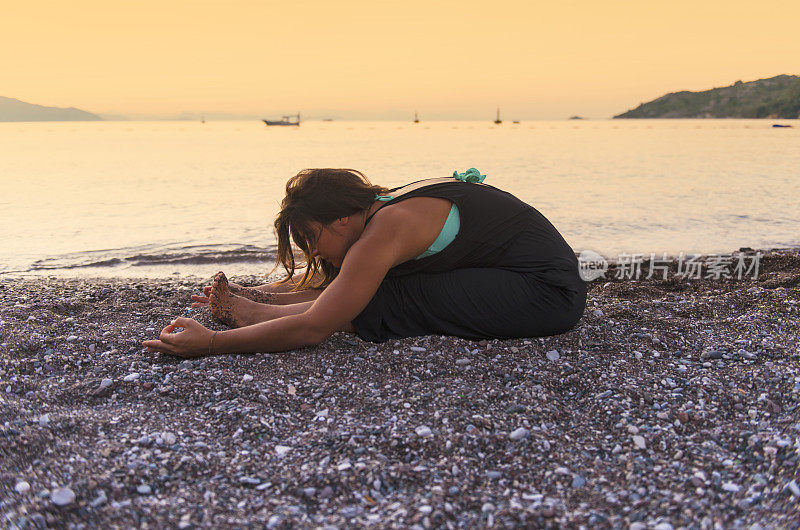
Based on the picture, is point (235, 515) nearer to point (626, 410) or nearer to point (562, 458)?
point (562, 458)

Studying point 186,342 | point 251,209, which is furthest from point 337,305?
point 251,209

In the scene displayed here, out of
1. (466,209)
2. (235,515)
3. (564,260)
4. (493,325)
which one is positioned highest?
(466,209)

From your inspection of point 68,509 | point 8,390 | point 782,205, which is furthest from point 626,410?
point 782,205

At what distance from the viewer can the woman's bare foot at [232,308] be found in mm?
4559

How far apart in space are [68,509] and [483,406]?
1943mm

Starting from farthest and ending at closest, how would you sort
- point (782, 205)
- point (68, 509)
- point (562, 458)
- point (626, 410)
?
point (782, 205), point (626, 410), point (562, 458), point (68, 509)

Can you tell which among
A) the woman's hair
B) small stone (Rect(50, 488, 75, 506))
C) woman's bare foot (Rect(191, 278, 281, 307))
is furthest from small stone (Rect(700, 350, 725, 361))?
small stone (Rect(50, 488, 75, 506))

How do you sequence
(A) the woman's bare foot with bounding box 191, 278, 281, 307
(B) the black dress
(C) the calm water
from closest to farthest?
(B) the black dress < (A) the woman's bare foot with bounding box 191, 278, 281, 307 < (C) the calm water

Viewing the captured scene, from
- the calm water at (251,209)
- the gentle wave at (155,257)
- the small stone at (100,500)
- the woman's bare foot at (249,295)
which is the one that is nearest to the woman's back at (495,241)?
the woman's bare foot at (249,295)

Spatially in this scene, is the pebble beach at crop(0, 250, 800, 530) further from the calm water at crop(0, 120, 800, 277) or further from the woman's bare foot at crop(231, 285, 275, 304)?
the calm water at crop(0, 120, 800, 277)

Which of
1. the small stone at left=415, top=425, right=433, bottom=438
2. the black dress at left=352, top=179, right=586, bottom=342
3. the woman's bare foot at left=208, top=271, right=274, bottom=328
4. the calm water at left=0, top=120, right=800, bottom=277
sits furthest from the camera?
the calm water at left=0, top=120, right=800, bottom=277

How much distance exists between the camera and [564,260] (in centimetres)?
432

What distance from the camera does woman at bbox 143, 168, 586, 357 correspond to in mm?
3820

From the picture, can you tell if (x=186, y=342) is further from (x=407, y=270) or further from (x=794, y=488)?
(x=794, y=488)
